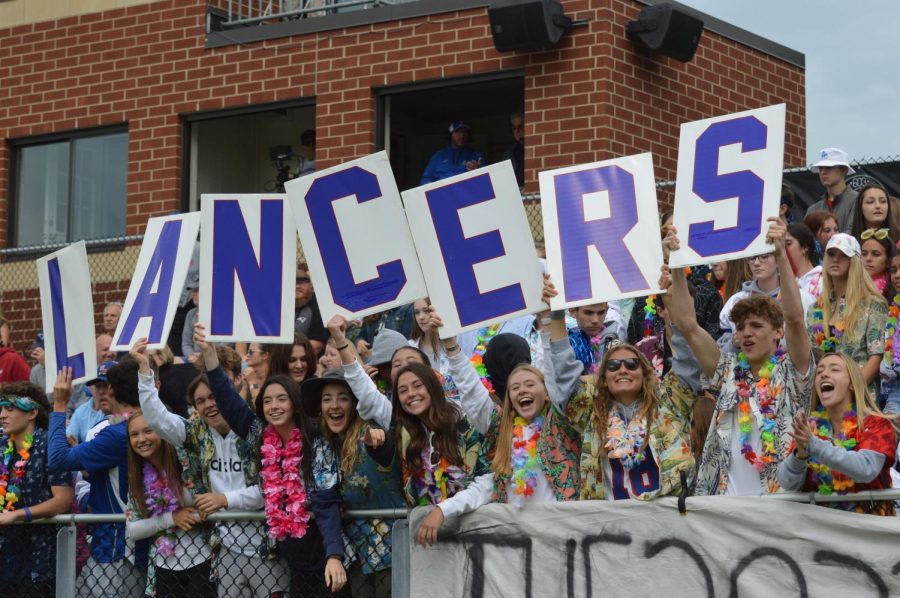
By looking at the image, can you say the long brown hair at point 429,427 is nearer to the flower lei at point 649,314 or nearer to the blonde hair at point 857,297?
the flower lei at point 649,314

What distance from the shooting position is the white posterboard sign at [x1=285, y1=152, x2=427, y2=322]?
8070 millimetres

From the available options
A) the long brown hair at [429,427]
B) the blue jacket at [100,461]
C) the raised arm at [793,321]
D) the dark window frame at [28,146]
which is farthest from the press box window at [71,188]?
the raised arm at [793,321]

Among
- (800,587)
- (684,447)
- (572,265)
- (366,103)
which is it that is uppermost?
(366,103)

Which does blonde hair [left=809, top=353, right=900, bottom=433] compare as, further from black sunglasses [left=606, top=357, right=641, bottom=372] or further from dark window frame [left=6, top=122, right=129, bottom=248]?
dark window frame [left=6, top=122, right=129, bottom=248]

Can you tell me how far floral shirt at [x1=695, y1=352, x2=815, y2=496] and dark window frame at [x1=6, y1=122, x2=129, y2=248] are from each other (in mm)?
9303

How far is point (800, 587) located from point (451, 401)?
6.69ft

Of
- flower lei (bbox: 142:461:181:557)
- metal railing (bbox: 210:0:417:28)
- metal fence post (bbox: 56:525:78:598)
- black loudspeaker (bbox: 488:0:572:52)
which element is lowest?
metal fence post (bbox: 56:525:78:598)

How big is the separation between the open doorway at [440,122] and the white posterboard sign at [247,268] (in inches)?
223

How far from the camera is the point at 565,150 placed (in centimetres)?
1275

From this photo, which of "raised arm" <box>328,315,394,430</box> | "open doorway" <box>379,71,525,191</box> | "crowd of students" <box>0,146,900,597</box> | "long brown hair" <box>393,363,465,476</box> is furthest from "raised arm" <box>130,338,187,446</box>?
"open doorway" <box>379,71,525,191</box>

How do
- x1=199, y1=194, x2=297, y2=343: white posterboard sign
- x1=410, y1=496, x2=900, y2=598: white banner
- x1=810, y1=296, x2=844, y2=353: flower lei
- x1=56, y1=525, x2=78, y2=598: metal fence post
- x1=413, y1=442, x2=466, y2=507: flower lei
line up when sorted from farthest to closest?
x1=199, y1=194, x2=297, y2=343: white posterboard sign < x1=810, y1=296, x2=844, y2=353: flower lei < x1=56, y1=525, x2=78, y2=598: metal fence post < x1=413, y1=442, x2=466, y2=507: flower lei < x1=410, y1=496, x2=900, y2=598: white banner

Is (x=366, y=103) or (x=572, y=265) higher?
(x=366, y=103)

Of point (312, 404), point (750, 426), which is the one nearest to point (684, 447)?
point (750, 426)

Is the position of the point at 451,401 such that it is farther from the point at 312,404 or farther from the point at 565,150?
the point at 565,150
